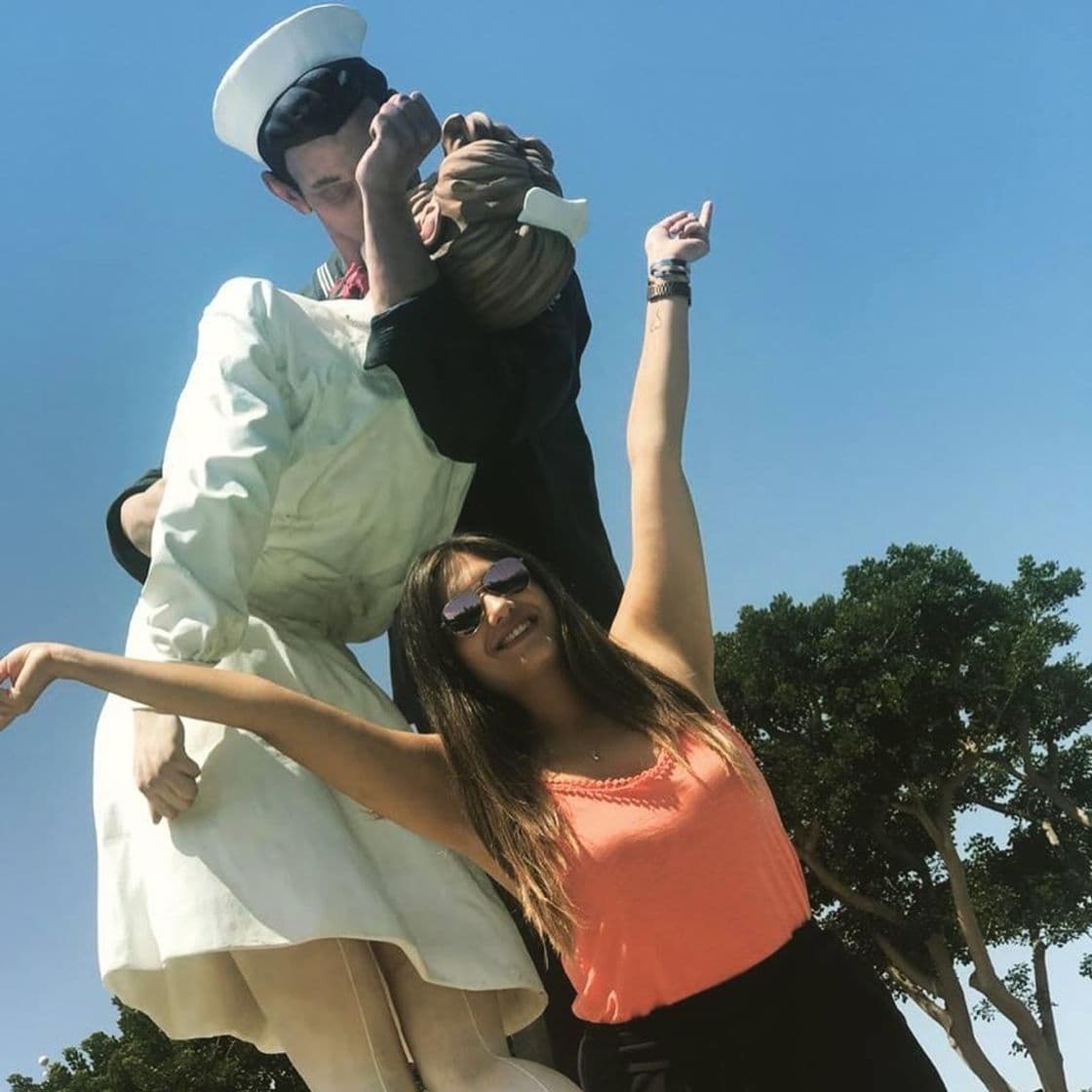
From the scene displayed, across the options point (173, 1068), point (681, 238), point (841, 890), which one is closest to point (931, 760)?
point (841, 890)

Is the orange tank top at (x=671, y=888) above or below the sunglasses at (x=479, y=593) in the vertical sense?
below

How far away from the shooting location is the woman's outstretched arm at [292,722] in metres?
2.10

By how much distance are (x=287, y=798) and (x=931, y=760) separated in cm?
1235

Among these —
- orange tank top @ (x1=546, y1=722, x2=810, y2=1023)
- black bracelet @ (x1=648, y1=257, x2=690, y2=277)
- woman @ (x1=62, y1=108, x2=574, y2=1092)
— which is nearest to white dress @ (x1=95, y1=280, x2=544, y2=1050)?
woman @ (x1=62, y1=108, x2=574, y2=1092)

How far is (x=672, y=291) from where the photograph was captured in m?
2.79

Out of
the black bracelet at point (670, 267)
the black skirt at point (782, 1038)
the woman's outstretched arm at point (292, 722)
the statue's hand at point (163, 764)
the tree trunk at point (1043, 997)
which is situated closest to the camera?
the black skirt at point (782, 1038)

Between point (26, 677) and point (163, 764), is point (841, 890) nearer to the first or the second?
point (163, 764)

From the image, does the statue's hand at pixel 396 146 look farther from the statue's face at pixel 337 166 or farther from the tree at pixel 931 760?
the tree at pixel 931 760

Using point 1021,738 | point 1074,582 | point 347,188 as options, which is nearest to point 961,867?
point 1021,738

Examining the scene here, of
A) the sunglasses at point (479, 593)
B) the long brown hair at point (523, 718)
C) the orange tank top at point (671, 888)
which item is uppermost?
the sunglasses at point (479, 593)

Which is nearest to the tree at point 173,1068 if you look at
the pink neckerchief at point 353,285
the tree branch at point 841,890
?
the tree branch at point 841,890

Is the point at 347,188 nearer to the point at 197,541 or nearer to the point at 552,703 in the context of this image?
the point at 197,541

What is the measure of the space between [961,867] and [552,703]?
39.1 feet

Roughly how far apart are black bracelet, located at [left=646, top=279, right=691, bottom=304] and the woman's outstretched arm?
1.12 meters
